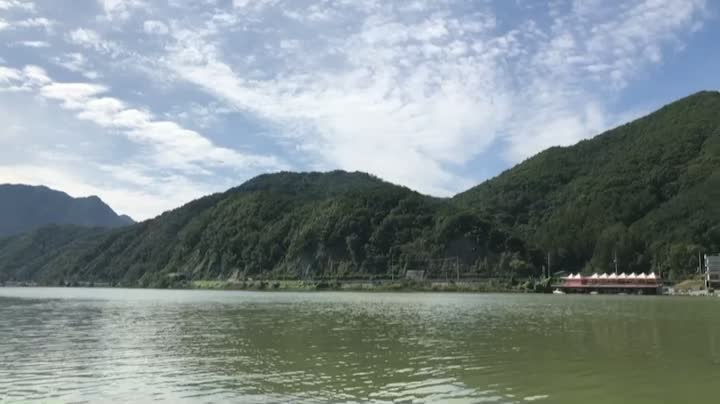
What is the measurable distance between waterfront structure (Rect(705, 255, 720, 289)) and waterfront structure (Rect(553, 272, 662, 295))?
962cm

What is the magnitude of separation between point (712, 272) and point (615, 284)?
66.2 ft

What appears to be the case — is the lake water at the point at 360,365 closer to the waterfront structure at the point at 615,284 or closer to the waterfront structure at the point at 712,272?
the waterfront structure at the point at 615,284

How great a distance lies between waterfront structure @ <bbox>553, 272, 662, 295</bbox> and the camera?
143125mm

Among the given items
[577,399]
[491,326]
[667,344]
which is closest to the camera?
[577,399]

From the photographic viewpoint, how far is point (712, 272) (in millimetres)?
139750

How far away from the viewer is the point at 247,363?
898 inches

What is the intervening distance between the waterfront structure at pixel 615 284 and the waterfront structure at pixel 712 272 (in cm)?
962

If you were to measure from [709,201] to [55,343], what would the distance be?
622 feet

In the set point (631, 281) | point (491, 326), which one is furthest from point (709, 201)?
point (491, 326)

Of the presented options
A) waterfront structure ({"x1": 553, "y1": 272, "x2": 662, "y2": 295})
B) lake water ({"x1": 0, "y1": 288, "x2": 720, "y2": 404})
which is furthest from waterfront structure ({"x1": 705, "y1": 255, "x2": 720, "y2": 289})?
lake water ({"x1": 0, "y1": 288, "x2": 720, "y2": 404})

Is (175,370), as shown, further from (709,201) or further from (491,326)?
(709,201)

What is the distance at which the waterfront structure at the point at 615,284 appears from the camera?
470 feet

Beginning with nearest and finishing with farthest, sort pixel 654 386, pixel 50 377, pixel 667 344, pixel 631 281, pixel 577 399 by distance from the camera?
pixel 577 399
pixel 654 386
pixel 50 377
pixel 667 344
pixel 631 281

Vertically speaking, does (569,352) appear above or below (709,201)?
below
